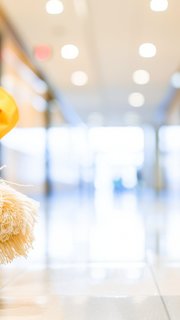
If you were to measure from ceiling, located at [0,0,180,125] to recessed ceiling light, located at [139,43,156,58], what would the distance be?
9cm

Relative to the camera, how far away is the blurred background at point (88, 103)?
3887 mm

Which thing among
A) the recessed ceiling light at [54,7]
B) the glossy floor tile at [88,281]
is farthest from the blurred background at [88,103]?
the glossy floor tile at [88,281]

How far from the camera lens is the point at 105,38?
8164 millimetres

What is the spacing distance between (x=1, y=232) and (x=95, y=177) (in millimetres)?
26305

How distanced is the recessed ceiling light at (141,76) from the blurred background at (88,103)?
0.02 meters

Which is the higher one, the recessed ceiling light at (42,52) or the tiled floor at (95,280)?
the recessed ceiling light at (42,52)

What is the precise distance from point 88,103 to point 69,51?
23.1 ft

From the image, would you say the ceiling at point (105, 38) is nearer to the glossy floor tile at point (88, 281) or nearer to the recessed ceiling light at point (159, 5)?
the recessed ceiling light at point (159, 5)

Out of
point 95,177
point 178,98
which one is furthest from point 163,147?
point 95,177

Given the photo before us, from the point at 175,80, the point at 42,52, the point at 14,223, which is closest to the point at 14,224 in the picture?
the point at 14,223

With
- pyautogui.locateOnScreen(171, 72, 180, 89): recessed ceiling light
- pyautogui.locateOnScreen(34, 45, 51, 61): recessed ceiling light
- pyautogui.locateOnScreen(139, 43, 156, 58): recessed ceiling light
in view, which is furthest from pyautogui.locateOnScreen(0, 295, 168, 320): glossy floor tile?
pyautogui.locateOnScreen(171, 72, 180, 89): recessed ceiling light

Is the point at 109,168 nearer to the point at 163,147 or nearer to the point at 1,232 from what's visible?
the point at 163,147

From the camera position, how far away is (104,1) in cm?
646

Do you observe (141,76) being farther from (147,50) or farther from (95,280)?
(95,280)
